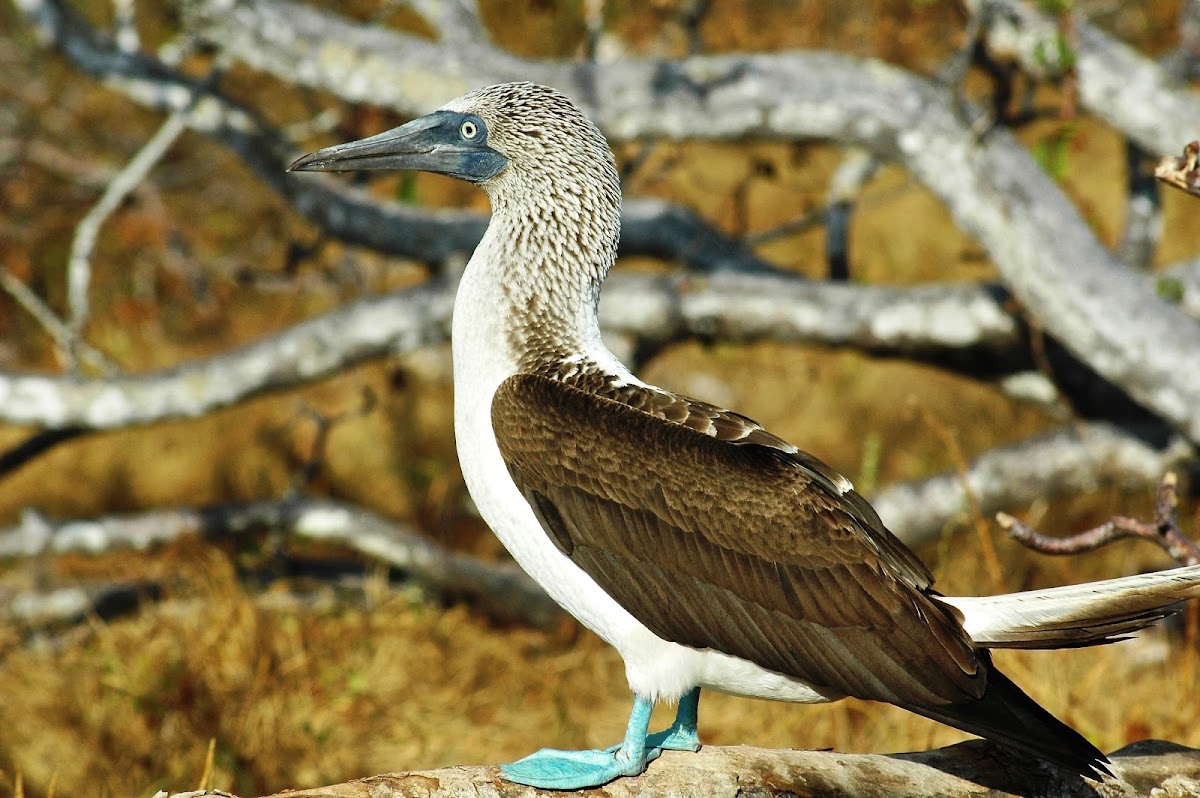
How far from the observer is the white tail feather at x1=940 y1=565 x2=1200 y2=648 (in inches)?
106

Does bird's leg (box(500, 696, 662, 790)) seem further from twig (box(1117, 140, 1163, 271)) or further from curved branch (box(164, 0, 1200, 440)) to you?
twig (box(1117, 140, 1163, 271))

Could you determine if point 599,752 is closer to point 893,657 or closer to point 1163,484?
point 893,657

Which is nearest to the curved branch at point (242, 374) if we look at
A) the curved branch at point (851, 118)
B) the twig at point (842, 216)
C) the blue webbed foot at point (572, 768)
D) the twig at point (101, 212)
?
the twig at point (101, 212)

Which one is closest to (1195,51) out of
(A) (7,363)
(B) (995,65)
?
(B) (995,65)

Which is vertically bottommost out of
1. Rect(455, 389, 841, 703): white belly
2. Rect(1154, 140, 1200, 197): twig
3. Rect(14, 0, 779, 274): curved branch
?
Rect(455, 389, 841, 703): white belly

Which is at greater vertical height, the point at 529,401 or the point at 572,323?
the point at 572,323

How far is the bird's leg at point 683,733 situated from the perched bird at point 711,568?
0.15 m

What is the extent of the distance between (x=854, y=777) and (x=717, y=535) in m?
0.65

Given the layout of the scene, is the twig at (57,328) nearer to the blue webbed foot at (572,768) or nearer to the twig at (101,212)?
the twig at (101,212)

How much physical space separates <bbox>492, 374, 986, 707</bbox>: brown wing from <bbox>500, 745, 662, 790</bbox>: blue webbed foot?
31 centimetres

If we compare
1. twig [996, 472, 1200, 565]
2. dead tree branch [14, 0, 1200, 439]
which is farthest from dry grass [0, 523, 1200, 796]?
twig [996, 472, 1200, 565]

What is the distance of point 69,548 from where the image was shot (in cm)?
629

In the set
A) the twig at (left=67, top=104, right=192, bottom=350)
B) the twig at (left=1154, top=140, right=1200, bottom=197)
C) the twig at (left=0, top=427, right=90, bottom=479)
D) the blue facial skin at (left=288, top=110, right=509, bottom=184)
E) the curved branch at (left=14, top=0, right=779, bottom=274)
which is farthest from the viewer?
the twig at (left=0, top=427, right=90, bottom=479)

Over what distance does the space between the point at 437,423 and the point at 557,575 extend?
20.5ft
